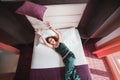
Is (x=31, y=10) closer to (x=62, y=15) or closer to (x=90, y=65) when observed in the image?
(x=62, y=15)

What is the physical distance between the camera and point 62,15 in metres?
1.12

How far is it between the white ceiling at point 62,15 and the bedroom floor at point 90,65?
1.59 ft

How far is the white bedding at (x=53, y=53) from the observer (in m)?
1.00

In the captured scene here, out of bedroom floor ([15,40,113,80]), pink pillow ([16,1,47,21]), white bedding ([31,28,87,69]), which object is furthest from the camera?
bedroom floor ([15,40,113,80])

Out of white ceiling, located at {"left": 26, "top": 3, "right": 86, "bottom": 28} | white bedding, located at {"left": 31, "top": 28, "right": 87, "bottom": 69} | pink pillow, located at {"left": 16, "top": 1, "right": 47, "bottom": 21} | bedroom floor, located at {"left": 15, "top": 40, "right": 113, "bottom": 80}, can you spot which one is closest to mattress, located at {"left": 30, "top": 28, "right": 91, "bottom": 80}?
white bedding, located at {"left": 31, "top": 28, "right": 87, "bottom": 69}

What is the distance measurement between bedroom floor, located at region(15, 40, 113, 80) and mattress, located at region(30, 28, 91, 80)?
441 millimetres

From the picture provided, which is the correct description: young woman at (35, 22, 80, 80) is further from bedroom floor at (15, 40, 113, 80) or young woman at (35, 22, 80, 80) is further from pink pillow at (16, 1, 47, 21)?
bedroom floor at (15, 40, 113, 80)

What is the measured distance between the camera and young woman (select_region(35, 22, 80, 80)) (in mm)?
943

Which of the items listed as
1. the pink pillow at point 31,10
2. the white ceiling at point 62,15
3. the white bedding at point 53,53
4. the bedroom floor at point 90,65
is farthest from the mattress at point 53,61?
the bedroom floor at point 90,65

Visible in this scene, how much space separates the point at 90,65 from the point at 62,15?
2.33 feet

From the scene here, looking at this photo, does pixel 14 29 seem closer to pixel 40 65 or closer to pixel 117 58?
pixel 40 65

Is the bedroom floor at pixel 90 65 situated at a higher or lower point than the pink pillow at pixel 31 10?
lower

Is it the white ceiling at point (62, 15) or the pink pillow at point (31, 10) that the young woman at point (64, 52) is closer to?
the white ceiling at point (62, 15)

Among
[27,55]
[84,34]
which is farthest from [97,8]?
[27,55]
